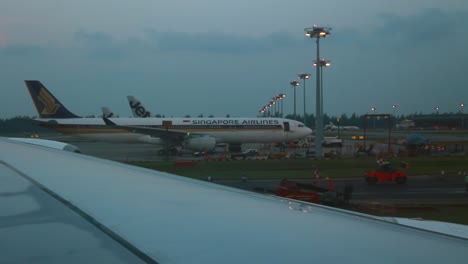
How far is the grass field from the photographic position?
2020 cm

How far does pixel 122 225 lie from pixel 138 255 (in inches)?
18.9

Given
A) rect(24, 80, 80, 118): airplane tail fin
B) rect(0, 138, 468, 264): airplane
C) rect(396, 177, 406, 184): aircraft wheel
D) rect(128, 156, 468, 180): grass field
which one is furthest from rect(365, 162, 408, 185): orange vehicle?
rect(24, 80, 80, 118): airplane tail fin

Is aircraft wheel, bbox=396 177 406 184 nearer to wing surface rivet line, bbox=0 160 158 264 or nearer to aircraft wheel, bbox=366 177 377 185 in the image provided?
aircraft wheel, bbox=366 177 377 185

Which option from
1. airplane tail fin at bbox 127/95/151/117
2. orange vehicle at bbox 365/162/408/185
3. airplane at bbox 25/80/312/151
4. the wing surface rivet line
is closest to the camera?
the wing surface rivet line

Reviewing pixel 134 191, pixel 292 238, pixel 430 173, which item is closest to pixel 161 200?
pixel 134 191

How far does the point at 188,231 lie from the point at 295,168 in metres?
22.1

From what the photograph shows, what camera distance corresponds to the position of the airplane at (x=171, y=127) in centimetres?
3475

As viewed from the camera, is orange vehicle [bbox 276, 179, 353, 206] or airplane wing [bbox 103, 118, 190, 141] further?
airplane wing [bbox 103, 118, 190, 141]

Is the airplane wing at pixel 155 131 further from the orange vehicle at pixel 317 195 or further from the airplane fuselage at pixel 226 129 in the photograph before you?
the orange vehicle at pixel 317 195

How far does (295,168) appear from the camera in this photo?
2362cm

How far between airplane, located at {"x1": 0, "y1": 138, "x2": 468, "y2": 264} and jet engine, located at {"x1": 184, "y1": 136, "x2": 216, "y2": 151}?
2986 cm

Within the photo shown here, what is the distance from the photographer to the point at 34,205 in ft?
7.39

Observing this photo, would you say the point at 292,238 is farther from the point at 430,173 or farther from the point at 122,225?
the point at 430,173

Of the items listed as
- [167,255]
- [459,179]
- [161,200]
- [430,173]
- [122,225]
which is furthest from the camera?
[430,173]
